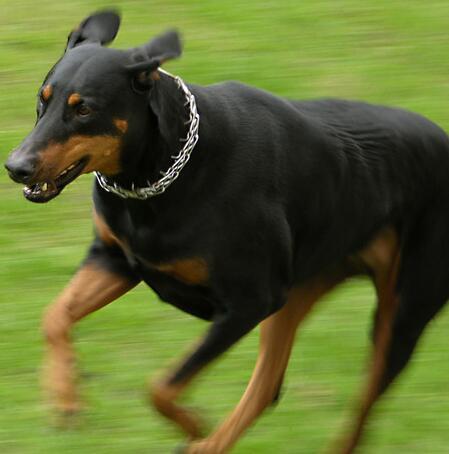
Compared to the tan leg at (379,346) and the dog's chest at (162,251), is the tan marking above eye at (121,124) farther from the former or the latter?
the tan leg at (379,346)

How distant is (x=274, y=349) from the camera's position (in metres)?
7.08

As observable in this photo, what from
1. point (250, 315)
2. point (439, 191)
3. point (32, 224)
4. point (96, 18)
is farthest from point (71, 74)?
point (32, 224)

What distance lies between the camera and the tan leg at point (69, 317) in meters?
6.45

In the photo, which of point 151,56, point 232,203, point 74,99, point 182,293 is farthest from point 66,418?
point 151,56

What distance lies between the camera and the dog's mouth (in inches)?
235

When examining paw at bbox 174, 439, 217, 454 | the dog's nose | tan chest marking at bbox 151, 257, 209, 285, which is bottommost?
paw at bbox 174, 439, 217, 454

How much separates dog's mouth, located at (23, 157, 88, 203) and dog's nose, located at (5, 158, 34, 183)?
3.4 inches

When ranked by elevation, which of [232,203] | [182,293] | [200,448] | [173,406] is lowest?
[200,448]

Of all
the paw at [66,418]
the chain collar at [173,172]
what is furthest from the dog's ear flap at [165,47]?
the paw at [66,418]

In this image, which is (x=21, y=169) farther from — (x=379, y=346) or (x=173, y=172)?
(x=379, y=346)

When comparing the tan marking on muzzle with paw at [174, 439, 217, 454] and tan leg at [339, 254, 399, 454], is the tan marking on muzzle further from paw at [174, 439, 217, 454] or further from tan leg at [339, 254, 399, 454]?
tan leg at [339, 254, 399, 454]

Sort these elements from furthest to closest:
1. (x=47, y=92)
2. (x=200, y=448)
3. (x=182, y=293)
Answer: (x=200, y=448)
(x=182, y=293)
(x=47, y=92)

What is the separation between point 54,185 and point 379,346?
1818 mm

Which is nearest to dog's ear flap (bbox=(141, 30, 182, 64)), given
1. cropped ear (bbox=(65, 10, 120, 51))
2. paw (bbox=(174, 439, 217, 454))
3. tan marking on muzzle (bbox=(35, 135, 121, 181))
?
cropped ear (bbox=(65, 10, 120, 51))
